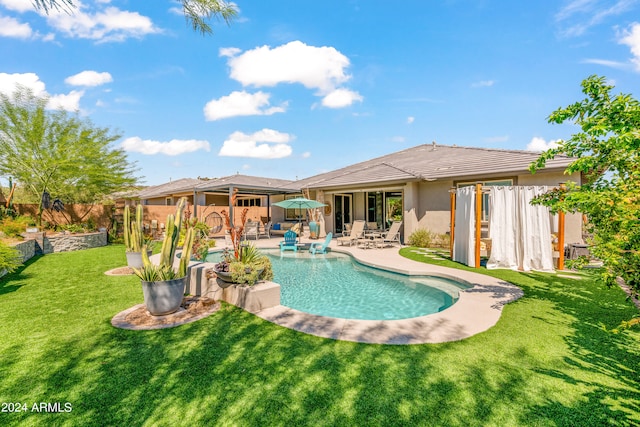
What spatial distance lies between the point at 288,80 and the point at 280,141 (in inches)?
1156

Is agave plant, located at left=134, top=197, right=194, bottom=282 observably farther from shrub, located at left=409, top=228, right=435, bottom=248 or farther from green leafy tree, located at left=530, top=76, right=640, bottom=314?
shrub, located at left=409, top=228, right=435, bottom=248

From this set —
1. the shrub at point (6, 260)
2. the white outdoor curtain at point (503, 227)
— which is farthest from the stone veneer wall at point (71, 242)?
the white outdoor curtain at point (503, 227)

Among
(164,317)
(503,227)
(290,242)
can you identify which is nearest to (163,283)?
(164,317)

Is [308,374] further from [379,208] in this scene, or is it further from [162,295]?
[379,208]

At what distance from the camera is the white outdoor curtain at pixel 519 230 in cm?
908

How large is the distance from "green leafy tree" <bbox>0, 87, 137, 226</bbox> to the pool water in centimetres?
1306

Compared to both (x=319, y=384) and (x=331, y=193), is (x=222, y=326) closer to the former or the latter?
(x=319, y=384)

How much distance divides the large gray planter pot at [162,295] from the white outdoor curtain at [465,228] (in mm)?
8690

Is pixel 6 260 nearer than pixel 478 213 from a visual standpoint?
Yes

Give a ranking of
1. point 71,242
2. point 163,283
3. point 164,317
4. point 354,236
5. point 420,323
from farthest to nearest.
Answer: point 354,236
point 71,242
point 164,317
point 163,283
point 420,323

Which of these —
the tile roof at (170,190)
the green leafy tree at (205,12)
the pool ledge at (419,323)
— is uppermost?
the green leafy tree at (205,12)

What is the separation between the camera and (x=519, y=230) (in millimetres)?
9320

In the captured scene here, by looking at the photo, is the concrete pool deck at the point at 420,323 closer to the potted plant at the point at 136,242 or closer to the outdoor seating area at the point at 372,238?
the potted plant at the point at 136,242

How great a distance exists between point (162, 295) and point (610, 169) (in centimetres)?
718
